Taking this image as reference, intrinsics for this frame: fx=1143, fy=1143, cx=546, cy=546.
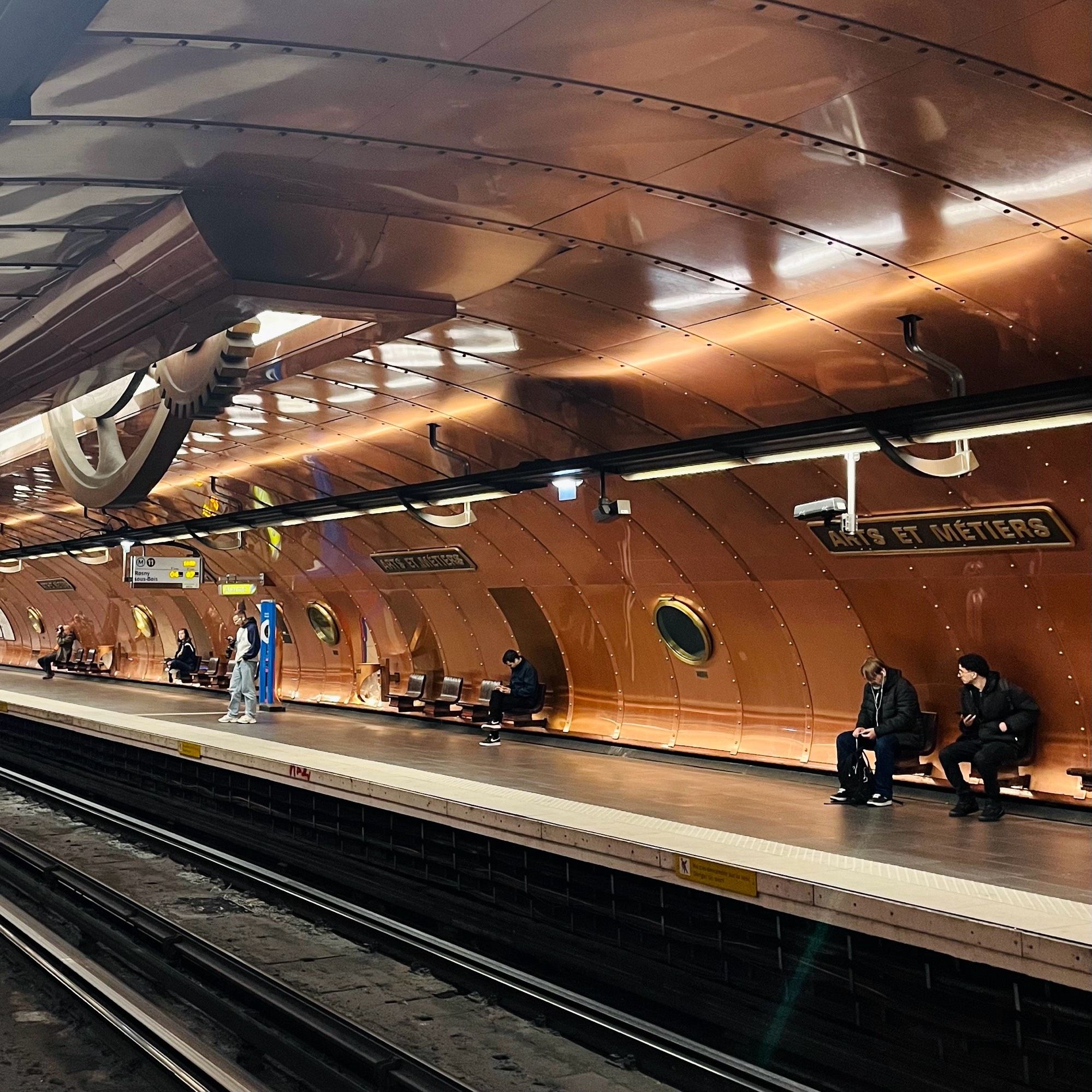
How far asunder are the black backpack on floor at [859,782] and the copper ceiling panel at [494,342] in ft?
13.1

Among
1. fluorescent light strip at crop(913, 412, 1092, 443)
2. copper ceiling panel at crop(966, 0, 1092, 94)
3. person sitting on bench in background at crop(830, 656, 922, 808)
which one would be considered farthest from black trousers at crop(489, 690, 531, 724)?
copper ceiling panel at crop(966, 0, 1092, 94)

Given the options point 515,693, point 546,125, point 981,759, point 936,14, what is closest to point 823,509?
point 981,759

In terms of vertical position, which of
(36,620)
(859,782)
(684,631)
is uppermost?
(36,620)

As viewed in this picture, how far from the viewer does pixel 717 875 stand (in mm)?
6258

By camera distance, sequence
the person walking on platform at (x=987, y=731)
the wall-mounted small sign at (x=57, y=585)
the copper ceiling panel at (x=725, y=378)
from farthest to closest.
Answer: the wall-mounted small sign at (x=57, y=585) → the person walking on platform at (x=987, y=731) → the copper ceiling panel at (x=725, y=378)

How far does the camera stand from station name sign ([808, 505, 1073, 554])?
831 cm

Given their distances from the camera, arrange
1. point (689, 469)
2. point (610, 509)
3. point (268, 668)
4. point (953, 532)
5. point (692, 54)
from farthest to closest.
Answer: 1. point (268, 668)
2. point (610, 509)
3. point (689, 469)
4. point (953, 532)
5. point (692, 54)

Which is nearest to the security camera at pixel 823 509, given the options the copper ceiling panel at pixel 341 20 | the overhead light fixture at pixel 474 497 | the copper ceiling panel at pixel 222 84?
the overhead light fixture at pixel 474 497

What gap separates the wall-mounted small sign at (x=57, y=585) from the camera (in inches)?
1154

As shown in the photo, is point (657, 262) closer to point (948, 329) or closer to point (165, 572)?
point (948, 329)

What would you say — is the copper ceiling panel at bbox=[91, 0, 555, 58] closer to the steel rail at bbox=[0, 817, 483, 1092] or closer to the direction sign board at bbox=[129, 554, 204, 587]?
the steel rail at bbox=[0, 817, 483, 1092]

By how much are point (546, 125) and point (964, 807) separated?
6120mm

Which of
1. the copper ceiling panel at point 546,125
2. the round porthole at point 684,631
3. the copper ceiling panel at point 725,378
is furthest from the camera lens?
the round porthole at point 684,631

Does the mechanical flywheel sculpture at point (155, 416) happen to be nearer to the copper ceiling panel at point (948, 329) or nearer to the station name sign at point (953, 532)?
the copper ceiling panel at point (948, 329)
